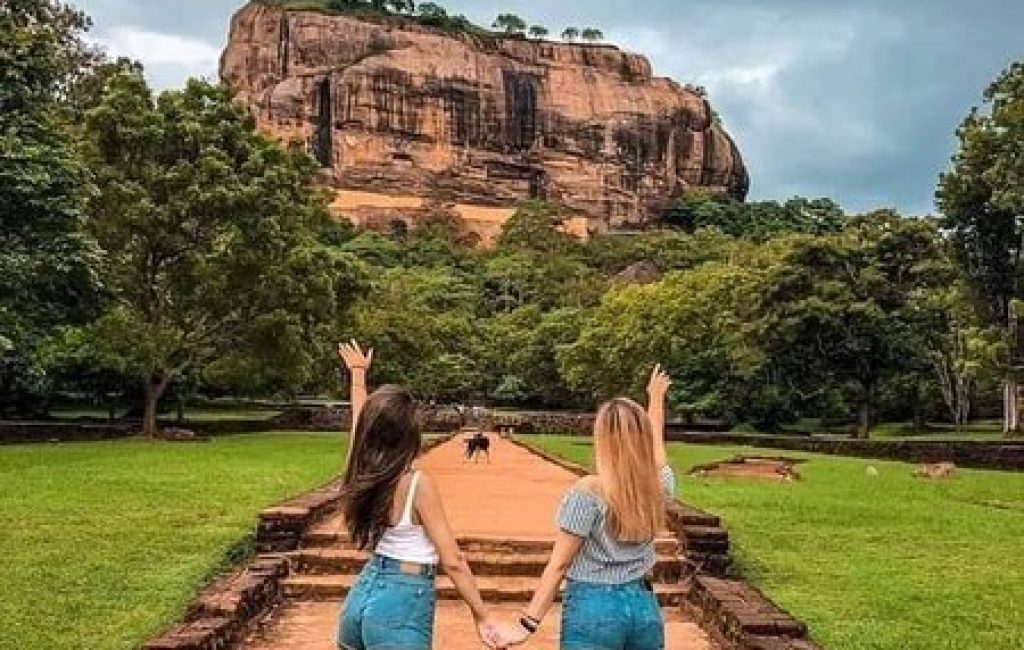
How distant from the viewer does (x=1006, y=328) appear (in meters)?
23.8

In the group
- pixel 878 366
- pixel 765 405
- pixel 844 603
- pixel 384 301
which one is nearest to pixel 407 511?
pixel 844 603

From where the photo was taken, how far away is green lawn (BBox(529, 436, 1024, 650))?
7.57m

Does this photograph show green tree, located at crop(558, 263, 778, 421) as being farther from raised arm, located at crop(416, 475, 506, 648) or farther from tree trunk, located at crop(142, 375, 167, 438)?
raised arm, located at crop(416, 475, 506, 648)

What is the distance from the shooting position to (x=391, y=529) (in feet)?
13.2

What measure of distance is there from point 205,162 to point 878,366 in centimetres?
1768

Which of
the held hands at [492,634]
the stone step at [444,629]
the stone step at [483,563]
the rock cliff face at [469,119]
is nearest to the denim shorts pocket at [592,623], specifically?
the held hands at [492,634]

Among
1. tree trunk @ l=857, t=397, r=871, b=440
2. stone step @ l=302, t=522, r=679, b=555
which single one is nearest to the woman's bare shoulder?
stone step @ l=302, t=522, r=679, b=555

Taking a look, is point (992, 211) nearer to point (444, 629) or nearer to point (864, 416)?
point (864, 416)

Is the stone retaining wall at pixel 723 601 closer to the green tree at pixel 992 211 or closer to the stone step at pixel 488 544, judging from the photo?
the stone step at pixel 488 544

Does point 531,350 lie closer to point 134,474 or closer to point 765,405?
point 765,405

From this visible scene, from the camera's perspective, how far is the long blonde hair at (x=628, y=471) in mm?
4039

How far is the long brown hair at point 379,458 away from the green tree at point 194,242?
21.4 meters

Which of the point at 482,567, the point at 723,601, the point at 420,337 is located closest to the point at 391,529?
the point at 723,601

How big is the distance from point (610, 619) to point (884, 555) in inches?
281
